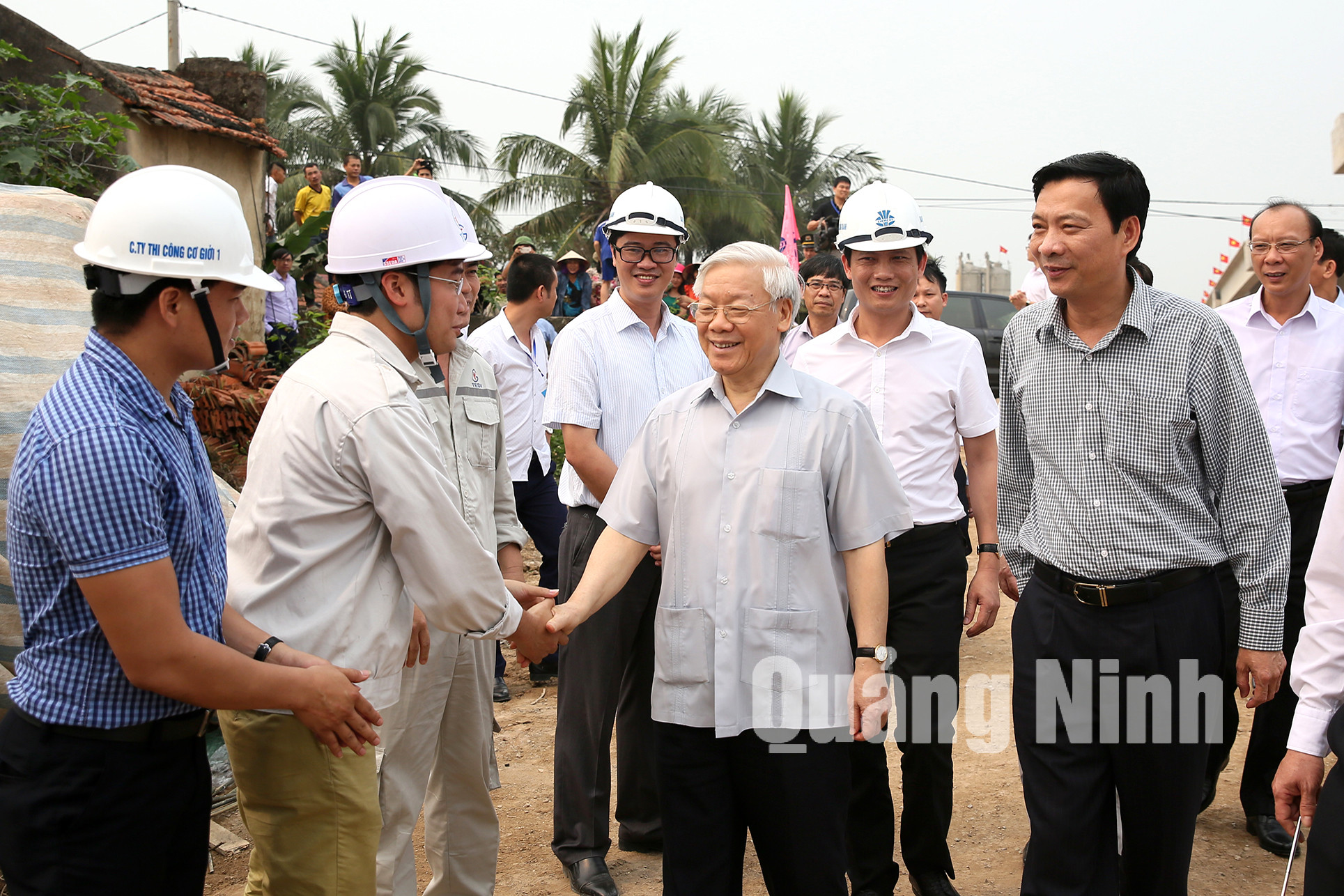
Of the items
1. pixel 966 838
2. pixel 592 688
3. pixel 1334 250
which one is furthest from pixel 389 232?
pixel 1334 250

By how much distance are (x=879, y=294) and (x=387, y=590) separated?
221cm

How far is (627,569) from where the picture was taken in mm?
3047

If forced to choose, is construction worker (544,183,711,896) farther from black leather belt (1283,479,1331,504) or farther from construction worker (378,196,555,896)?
black leather belt (1283,479,1331,504)

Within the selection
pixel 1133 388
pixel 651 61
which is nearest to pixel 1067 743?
pixel 1133 388

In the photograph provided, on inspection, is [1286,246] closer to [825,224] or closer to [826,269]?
[826,269]

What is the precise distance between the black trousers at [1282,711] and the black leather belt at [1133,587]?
176cm

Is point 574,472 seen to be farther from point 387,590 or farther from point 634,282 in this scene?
point 387,590

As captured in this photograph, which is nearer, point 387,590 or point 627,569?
point 387,590

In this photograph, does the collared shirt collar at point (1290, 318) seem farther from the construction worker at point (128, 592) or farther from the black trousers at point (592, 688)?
the construction worker at point (128, 592)

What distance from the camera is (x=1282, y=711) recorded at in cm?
425

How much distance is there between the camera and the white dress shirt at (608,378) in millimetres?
3990

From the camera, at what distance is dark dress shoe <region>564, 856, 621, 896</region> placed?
381cm

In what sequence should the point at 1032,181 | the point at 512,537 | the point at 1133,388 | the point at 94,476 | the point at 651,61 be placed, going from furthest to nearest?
the point at 651,61, the point at 512,537, the point at 1032,181, the point at 1133,388, the point at 94,476

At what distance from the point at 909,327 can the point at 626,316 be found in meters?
1.08
